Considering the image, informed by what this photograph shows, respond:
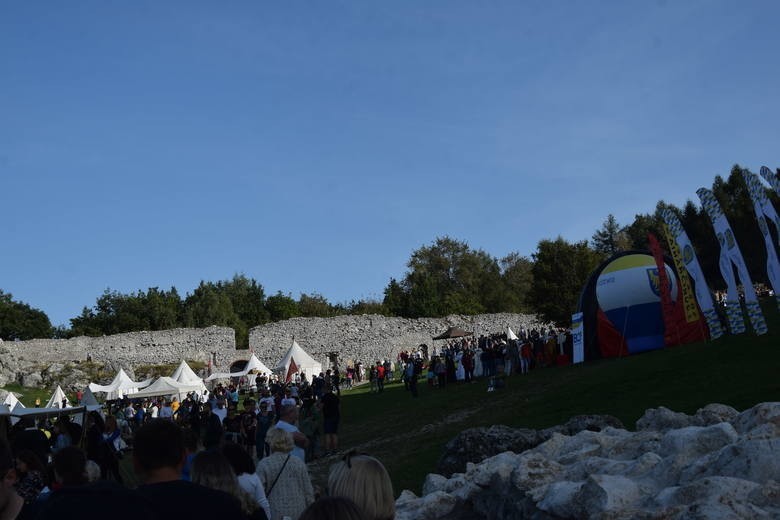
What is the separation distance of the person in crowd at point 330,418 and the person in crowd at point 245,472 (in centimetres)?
1084

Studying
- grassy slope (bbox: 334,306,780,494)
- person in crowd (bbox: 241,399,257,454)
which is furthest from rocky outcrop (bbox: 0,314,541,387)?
person in crowd (bbox: 241,399,257,454)

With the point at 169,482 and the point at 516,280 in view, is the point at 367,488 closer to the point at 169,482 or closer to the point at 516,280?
the point at 169,482

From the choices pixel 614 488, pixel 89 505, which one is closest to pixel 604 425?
pixel 614 488

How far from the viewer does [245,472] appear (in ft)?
18.5

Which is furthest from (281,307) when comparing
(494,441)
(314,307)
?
(494,441)

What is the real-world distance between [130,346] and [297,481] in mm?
58861

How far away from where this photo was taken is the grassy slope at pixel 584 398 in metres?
12.2

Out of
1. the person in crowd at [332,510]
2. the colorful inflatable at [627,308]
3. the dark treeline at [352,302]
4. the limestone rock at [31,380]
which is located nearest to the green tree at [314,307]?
the dark treeline at [352,302]

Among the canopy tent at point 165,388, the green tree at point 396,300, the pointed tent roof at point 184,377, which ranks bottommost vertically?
the canopy tent at point 165,388

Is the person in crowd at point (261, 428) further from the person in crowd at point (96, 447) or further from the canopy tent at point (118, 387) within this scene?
the canopy tent at point (118, 387)

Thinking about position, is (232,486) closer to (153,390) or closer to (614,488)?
(614,488)

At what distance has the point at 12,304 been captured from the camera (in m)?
85.8

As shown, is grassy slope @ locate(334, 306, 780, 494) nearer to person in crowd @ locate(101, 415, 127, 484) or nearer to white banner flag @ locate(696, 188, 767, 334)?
white banner flag @ locate(696, 188, 767, 334)

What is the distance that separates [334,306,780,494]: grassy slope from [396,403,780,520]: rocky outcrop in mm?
2780
